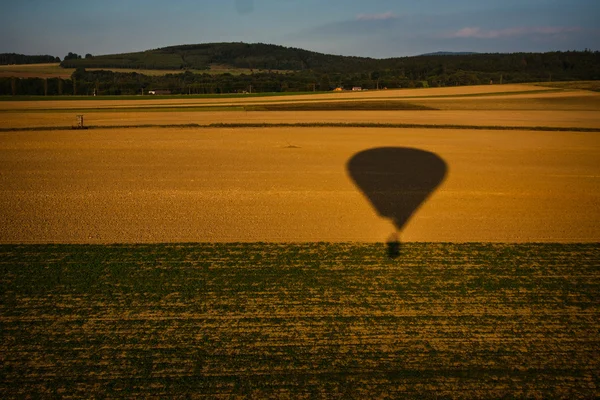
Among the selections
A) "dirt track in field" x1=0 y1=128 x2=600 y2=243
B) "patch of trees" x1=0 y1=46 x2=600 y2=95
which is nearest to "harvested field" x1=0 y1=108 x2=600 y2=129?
"dirt track in field" x1=0 y1=128 x2=600 y2=243

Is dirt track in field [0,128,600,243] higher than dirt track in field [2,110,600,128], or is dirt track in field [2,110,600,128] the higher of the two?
dirt track in field [2,110,600,128]

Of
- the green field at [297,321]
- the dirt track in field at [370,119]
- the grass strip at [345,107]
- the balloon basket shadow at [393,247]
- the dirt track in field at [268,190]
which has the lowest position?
the green field at [297,321]

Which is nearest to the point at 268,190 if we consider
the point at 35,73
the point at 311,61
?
the point at 35,73

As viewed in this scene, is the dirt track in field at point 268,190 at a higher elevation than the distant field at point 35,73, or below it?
below

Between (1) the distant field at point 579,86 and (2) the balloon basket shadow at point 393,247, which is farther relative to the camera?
(1) the distant field at point 579,86

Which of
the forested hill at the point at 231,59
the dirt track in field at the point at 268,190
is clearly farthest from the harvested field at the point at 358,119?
the forested hill at the point at 231,59

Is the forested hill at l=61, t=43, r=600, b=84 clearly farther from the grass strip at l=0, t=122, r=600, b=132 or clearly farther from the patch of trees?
the grass strip at l=0, t=122, r=600, b=132

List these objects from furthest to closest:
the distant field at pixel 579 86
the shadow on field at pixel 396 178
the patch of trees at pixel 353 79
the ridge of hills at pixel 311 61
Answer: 1. the ridge of hills at pixel 311 61
2. the patch of trees at pixel 353 79
3. the distant field at pixel 579 86
4. the shadow on field at pixel 396 178

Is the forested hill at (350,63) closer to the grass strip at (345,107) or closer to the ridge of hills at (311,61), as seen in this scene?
the ridge of hills at (311,61)
